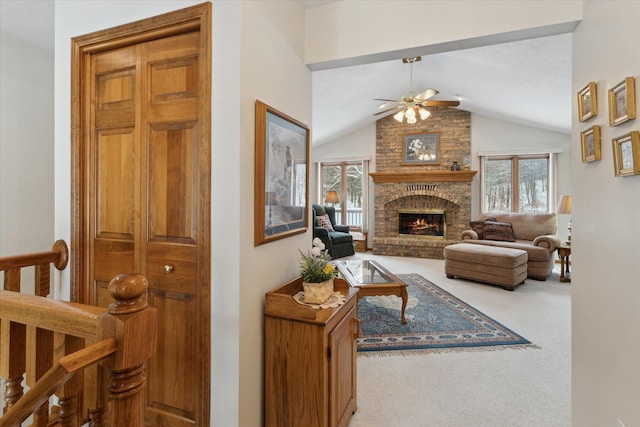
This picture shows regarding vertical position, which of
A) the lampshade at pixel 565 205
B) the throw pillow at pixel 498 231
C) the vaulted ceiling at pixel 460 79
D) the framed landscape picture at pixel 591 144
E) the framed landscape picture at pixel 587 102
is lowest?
the throw pillow at pixel 498 231

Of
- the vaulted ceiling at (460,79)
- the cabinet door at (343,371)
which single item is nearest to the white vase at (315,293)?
the cabinet door at (343,371)

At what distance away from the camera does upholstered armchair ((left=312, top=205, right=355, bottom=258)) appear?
20.2ft

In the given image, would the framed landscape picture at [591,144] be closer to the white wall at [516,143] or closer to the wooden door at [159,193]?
the wooden door at [159,193]

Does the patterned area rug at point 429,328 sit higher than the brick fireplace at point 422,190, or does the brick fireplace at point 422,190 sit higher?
the brick fireplace at point 422,190

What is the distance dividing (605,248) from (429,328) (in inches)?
81.3

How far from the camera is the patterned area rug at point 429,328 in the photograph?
2.82 meters

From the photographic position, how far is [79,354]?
0.67 m

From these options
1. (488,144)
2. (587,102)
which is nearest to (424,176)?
(488,144)

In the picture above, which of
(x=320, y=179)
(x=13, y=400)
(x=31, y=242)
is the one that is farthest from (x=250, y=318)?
(x=320, y=179)

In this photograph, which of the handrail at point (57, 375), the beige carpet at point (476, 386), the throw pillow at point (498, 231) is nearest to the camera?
the handrail at point (57, 375)

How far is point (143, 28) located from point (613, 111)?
89.0 inches

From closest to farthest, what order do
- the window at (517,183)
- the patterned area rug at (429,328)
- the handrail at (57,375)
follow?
the handrail at (57,375) < the patterned area rug at (429,328) < the window at (517,183)

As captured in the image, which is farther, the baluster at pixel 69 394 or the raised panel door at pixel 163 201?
the raised panel door at pixel 163 201

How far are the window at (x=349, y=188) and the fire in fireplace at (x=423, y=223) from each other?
3.14ft
